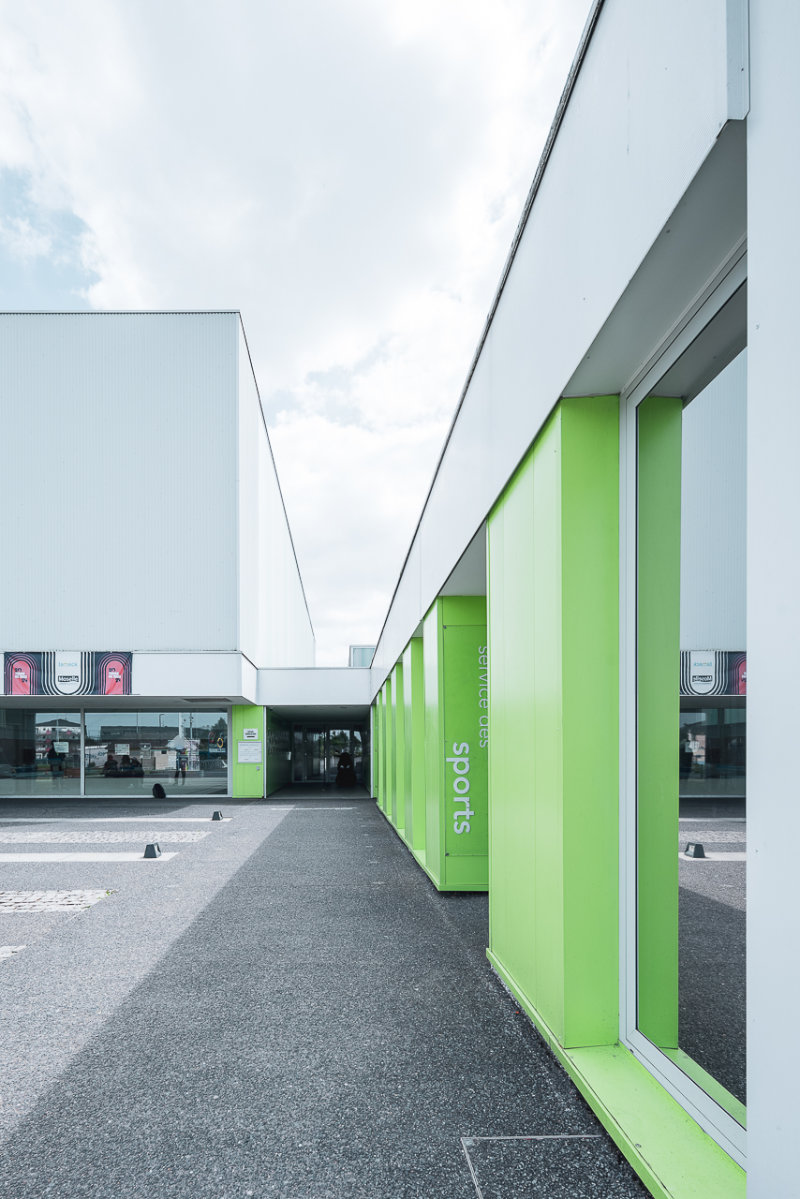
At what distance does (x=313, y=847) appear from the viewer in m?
12.8

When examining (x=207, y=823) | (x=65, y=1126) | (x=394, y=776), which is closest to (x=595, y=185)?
(x=65, y=1126)

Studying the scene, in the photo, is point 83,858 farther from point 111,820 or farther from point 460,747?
point 460,747

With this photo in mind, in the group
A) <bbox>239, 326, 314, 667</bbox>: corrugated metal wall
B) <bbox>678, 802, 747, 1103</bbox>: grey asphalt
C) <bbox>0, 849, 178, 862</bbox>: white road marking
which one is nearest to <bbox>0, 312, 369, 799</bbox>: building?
<bbox>239, 326, 314, 667</bbox>: corrugated metal wall

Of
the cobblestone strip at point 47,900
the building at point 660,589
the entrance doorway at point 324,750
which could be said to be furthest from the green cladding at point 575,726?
the entrance doorway at point 324,750

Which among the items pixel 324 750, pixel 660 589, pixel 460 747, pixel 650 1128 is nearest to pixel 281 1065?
pixel 650 1128

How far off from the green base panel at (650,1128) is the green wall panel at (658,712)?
24cm

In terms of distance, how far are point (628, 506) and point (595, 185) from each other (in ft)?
4.74

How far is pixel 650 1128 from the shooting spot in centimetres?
308

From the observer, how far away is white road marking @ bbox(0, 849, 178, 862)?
11.6m

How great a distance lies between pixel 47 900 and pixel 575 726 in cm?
715

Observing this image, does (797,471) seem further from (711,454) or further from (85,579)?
(85,579)

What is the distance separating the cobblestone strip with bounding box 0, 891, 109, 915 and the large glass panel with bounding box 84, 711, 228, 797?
16.8 meters

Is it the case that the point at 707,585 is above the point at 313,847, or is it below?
above

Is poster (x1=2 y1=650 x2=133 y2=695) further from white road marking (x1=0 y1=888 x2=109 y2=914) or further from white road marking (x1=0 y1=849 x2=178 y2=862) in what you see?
white road marking (x1=0 y1=888 x2=109 y2=914)
